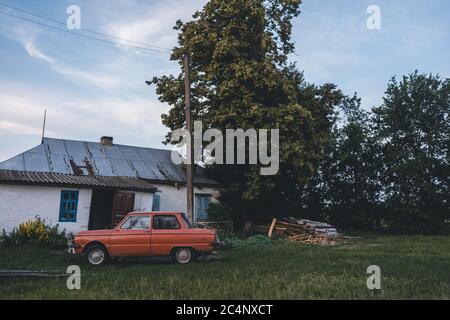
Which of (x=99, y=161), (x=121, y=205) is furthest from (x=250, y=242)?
(x=99, y=161)

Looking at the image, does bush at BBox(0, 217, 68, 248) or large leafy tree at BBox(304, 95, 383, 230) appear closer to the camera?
bush at BBox(0, 217, 68, 248)

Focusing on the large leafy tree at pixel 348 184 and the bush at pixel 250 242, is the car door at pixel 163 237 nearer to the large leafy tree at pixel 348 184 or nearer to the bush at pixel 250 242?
the bush at pixel 250 242

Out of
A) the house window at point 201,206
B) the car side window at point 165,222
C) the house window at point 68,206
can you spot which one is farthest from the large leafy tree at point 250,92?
the car side window at point 165,222

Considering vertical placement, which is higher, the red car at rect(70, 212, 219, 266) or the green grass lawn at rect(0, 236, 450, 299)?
the red car at rect(70, 212, 219, 266)

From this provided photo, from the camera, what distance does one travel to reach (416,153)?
2781cm

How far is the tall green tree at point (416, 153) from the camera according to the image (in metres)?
26.9

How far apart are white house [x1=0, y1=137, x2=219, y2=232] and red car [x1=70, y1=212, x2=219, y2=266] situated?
13.0ft

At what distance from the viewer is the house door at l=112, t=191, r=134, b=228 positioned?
18562mm

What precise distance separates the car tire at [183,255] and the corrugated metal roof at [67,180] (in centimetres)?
747

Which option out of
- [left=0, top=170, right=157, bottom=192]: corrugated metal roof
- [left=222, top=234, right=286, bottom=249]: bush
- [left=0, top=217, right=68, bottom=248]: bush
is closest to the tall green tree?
[left=222, top=234, right=286, bottom=249]: bush

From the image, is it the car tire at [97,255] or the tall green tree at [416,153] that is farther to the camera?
the tall green tree at [416,153]

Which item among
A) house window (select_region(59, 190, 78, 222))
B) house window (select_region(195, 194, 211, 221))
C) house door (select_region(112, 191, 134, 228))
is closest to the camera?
house window (select_region(59, 190, 78, 222))

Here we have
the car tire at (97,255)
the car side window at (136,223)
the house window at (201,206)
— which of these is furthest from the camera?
the house window at (201,206)

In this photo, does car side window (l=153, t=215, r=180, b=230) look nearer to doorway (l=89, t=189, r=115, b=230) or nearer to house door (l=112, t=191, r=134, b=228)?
house door (l=112, t=191, r=134, b=228)
